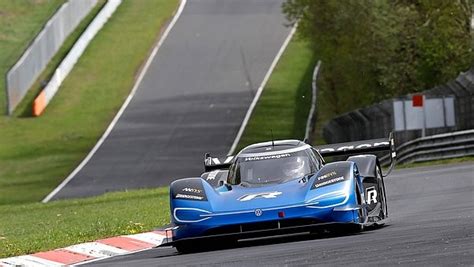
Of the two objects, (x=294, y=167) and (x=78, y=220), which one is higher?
(x=294, y=167)

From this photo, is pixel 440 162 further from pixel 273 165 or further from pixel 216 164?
pixel 273 165

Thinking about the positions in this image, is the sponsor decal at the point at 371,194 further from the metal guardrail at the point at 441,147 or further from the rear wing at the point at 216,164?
the metal guardrail at the point at 441,147

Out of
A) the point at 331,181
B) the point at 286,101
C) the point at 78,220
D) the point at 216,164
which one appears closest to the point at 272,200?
the point at 331,181

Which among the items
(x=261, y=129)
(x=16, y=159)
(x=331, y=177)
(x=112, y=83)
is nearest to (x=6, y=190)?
(x=16, y=159)

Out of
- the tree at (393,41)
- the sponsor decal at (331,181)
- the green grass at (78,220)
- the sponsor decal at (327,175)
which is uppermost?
the tree at (393,41)

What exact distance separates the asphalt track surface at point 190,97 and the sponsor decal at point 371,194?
20589 mm

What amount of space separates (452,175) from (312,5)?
16.0 meters

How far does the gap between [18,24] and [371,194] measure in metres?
45.6

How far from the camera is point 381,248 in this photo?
508 inches

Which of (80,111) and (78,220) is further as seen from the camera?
(80,111)

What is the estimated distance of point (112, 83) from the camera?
5344cm

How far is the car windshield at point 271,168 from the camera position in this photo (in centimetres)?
1652

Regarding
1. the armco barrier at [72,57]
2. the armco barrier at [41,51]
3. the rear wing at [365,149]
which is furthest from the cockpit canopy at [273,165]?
the armco barrier at [41,51]

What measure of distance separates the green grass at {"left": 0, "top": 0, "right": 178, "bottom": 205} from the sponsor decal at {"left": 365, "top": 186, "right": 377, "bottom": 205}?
68.2 feet
